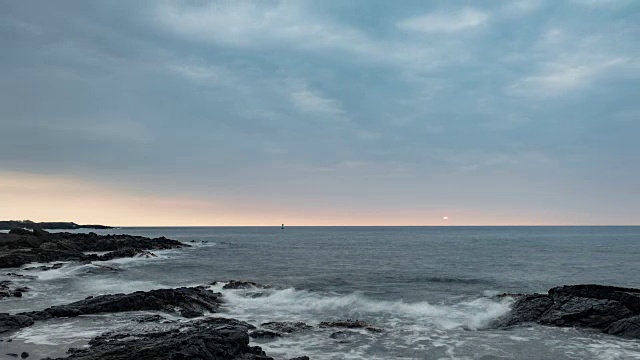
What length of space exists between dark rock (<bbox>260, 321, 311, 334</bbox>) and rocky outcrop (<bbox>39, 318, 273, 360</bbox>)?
4641 mm

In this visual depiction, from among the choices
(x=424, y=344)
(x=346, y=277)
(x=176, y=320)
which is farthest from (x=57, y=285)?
(x=424, y=344)

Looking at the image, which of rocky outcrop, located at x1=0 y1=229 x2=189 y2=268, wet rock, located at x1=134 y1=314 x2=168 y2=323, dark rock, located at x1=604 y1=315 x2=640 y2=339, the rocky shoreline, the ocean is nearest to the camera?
the rocky shoreline

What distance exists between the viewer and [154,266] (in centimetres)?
6144

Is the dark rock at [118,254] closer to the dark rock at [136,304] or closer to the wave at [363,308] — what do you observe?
the wave at [363,308]

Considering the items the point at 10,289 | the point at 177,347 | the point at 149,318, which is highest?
the point at 177,347

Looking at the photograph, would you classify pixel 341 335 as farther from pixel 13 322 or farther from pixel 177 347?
pixel 13 322

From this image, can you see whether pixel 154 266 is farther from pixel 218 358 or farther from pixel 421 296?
pixel 218 358

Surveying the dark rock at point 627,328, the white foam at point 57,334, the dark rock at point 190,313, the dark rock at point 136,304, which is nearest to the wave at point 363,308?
the dark rock at point 136,304

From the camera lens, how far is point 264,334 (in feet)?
72.9

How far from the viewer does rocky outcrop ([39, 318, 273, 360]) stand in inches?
624

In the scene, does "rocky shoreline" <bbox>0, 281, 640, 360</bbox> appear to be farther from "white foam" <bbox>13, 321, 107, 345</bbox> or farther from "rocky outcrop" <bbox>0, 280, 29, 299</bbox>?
"rocky outcrop" <bbox>0, 280, 29, 299</bbox>

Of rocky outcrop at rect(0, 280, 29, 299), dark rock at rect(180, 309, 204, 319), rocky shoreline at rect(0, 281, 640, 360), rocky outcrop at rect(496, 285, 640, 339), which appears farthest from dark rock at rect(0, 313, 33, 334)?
rocky outcrop at rect(496, 285, 640, 339)

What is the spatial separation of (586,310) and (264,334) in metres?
18.7

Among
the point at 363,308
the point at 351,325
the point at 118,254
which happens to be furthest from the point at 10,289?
the point at 118,254
